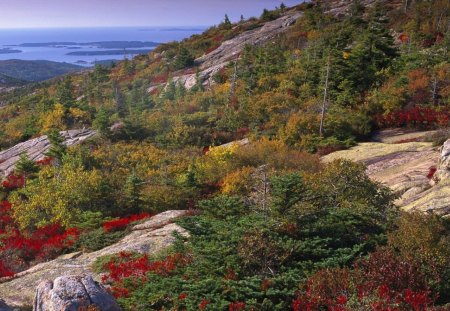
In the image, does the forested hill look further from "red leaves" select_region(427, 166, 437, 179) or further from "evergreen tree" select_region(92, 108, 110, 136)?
"evergreen tree" select_region(92, 108, 110, 136)

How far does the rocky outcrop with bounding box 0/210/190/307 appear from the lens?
15195 millimetres

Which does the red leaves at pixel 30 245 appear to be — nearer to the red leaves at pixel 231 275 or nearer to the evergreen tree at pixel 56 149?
the evergreen tree at pixel 56 149

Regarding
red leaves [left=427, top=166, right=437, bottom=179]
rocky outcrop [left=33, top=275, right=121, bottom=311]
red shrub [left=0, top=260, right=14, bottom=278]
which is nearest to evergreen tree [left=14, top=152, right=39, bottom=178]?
red shrub [left=0, top=260, right=14, bottom=278]

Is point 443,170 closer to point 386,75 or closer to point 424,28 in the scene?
point 386,75

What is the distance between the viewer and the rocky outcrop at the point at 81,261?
15195 millimetres

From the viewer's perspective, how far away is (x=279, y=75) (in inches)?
1722

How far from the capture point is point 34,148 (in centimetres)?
4138

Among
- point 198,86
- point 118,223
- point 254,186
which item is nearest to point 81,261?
point 118,223

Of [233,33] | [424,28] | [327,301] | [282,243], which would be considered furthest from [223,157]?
[233,33]

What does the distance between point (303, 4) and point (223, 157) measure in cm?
6836

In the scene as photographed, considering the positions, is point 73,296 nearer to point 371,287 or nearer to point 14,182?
point 371,287

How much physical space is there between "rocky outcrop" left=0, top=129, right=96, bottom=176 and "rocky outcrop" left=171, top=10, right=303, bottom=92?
18795 mm

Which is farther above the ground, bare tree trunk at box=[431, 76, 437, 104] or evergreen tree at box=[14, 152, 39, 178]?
bare tree trunk at box=[431, 76, 437, 104]

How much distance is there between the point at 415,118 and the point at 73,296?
27.3 meters
